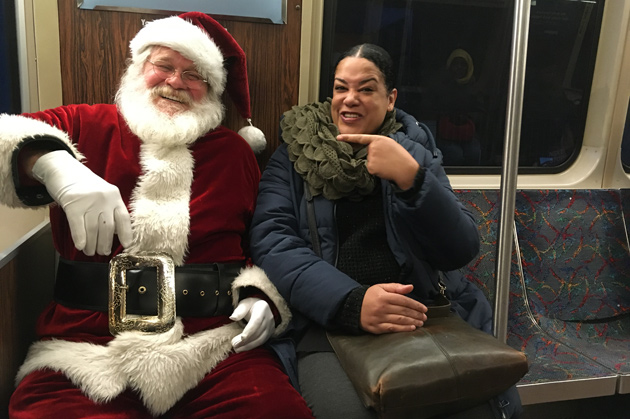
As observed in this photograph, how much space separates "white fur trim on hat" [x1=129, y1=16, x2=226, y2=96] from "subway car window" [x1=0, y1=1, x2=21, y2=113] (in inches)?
18.9

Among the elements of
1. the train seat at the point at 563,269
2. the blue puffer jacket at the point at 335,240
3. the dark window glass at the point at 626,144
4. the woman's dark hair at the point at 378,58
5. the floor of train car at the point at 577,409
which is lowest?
the floor of train car at the point at 577,409

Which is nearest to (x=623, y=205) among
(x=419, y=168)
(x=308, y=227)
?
(x=419, y=168)

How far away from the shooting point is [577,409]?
2232mm

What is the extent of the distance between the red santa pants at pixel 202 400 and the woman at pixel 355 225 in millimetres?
117

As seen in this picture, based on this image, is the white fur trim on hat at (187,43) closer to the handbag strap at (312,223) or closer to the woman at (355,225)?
the woman at (355,225)

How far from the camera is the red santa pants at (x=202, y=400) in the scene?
3.71 feet

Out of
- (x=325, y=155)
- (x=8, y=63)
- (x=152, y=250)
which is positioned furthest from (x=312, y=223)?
(x=8, y=63)

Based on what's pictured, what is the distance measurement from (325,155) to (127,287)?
70 cm

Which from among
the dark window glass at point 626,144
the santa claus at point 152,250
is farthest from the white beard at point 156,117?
the dark window glass at point 626,144

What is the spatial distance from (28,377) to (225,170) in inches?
30.8

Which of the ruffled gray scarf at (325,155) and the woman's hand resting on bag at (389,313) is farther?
the ruffled gray scarf at (325,155)

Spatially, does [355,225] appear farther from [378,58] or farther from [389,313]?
[378,58]

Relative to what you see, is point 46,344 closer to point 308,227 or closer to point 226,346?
point 226,346

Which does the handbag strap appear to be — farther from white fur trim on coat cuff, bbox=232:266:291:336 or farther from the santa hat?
the santa hat
